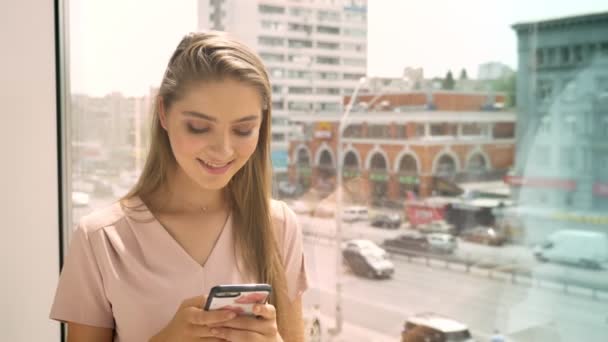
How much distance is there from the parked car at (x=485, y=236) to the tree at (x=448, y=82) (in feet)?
1.42

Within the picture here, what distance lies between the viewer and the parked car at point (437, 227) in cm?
215

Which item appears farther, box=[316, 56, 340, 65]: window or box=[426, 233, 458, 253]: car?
box=[316, 56, 340, 65]: window

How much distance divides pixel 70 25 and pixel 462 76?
6.27ft

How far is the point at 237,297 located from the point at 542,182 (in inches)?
37.4

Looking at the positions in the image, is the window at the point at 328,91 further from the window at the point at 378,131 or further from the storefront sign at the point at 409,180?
the storefront sign at the point at 409,180

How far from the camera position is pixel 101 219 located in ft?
5.55

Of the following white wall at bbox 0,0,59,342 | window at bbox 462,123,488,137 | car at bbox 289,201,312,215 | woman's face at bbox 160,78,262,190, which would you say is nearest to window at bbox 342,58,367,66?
window at bbox 462,123,488,137

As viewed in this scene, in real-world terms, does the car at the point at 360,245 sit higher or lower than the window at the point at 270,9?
lower

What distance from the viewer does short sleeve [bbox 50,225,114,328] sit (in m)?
1.67

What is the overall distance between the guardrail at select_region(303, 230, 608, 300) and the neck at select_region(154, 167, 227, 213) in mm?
760

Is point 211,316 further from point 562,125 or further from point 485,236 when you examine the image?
point 562,125

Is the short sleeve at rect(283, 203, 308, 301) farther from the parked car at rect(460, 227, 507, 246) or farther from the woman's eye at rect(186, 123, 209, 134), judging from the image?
the parked car at rect(460, 227, 507, 246)

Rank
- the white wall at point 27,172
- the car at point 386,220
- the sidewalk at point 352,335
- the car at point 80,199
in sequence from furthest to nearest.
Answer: the car at point 80,199 → the white wall at point 27,172 → the sidewalk at point 352,335 → the car at point 386,220

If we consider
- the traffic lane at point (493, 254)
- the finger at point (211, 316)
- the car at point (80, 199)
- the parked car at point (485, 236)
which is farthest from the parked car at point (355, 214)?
the car at point (80, 199)
